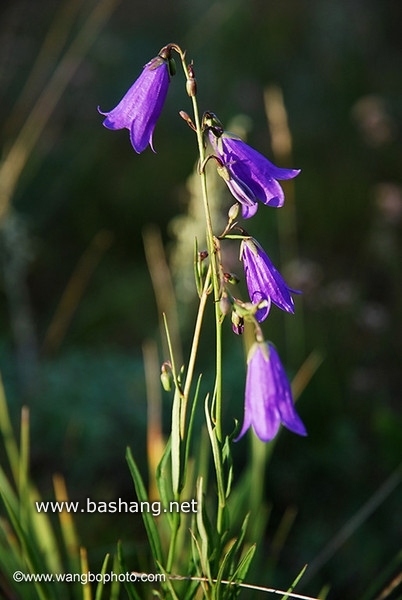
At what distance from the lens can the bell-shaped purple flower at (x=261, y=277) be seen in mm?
1181

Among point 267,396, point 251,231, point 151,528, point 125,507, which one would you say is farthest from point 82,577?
point 251,231

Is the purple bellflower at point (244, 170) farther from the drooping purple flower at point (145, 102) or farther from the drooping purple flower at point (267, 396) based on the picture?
the drooping purple flower at point (267, 396)

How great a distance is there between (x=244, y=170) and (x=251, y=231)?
7.90ft

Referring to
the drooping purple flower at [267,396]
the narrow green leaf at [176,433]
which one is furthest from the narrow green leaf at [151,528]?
the drooping purple flower at [267,396]

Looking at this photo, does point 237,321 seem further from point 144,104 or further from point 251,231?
point 251,231

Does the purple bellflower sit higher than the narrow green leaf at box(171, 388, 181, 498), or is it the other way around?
the purple bellflower

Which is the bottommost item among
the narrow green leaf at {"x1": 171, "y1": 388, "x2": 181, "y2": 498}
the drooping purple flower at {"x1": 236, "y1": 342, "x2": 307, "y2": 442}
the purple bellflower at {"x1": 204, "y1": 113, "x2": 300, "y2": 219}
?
the narrow green leaf at {"x1": 171, "y1": 388, "x2": 181, "y2": 498}

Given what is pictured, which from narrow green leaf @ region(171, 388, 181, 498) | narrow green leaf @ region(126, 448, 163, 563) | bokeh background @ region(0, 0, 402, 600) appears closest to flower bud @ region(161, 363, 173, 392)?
narrow green leaf @ region(171, 388, 181, 498)

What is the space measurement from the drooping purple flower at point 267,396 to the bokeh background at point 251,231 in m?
0.76

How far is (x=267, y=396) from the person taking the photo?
1.11m

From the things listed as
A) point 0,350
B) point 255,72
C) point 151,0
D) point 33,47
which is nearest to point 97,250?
point 0,350

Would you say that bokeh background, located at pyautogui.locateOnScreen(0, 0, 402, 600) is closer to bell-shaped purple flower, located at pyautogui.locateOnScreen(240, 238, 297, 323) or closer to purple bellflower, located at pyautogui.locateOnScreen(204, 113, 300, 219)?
bell-shaped purple flower, located at pyautogui.locateOnScreen(240, 238, 297, 323)

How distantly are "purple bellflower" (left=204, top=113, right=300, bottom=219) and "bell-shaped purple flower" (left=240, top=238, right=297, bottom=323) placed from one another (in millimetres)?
66

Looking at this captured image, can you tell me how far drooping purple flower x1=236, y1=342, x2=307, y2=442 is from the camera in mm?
1107
